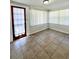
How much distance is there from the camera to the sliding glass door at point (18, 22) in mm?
5387

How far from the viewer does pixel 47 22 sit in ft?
33.7

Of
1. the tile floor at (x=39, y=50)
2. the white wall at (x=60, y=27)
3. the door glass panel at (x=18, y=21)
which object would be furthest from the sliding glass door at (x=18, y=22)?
the white wall at (x=60, y=27)

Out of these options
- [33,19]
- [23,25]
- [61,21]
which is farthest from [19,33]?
[61,21]

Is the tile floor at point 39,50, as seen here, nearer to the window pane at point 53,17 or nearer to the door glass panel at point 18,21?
the door glass panel at point 18,21

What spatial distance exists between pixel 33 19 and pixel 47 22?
11.2ft

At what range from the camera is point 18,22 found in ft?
18.9

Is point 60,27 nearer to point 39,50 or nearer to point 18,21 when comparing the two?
point 18,21

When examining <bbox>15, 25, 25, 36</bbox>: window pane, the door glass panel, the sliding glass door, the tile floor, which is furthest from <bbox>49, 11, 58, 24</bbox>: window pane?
the tile floor

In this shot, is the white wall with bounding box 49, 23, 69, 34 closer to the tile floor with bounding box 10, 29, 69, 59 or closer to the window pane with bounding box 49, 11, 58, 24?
the window pane with bounding box 49, 11, 58, 24

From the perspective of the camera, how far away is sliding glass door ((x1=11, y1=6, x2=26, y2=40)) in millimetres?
5387

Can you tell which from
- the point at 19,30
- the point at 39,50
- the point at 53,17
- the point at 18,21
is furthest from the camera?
the point at 53,17

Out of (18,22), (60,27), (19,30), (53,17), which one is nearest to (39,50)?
(19,30)
